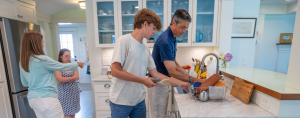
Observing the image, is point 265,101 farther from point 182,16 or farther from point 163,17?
point 163,17

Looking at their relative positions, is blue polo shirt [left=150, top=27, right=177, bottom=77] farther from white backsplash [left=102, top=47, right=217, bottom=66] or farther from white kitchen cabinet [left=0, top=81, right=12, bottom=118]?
white kitchen cabinet [left=0, top=81, right=12, bottom=118]

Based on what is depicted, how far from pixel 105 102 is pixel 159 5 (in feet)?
6.02

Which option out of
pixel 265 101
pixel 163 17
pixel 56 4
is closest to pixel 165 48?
pixel 265 101

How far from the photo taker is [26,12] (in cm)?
240

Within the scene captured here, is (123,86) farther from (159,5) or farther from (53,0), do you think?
(53,0)

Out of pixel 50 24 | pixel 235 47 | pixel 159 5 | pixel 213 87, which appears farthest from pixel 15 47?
pixel 235 47

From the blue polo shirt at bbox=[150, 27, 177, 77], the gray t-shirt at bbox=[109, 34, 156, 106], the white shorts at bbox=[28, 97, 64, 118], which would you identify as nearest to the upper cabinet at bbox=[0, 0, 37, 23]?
the white shorts at bbox=[28, 97, 64, 118]

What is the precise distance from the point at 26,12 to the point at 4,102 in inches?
61.2

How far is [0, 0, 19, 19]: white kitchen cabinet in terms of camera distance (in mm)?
1934

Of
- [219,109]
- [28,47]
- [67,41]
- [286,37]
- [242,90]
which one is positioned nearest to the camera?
[219,109]

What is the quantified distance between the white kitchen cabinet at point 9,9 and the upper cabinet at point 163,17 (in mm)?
1280

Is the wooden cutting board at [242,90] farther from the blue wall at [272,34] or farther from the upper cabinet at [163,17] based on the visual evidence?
the blue wall at [272,34]

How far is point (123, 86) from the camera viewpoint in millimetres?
981

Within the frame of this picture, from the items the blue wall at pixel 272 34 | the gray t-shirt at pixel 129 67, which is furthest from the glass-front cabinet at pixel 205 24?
the blue wall at pixel 272 34
